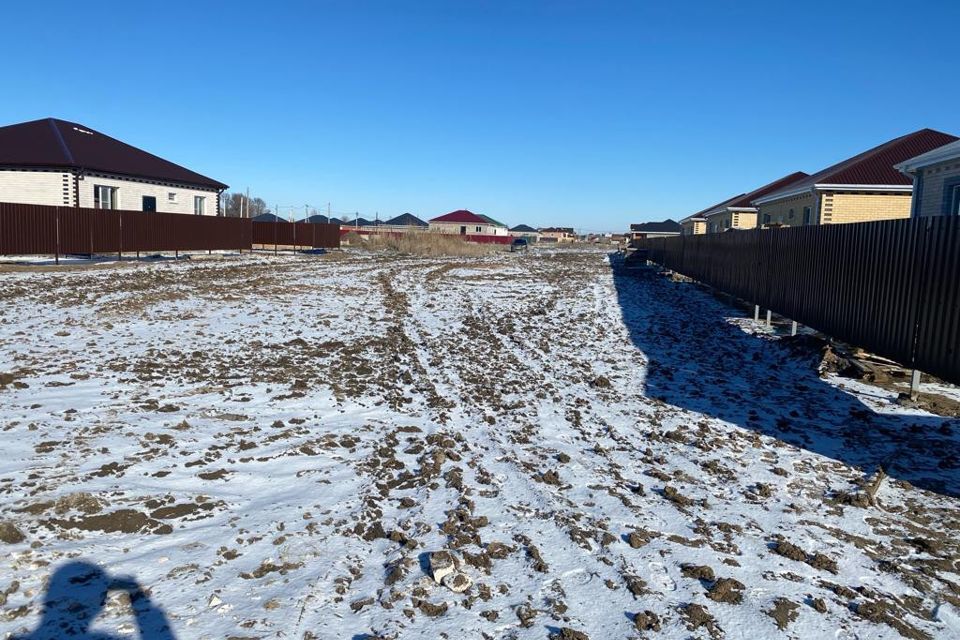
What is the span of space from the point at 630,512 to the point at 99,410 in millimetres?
4472

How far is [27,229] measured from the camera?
18.7 m

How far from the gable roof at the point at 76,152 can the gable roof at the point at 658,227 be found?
249 feet

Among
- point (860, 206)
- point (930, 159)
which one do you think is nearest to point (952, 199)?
point (930, 159)

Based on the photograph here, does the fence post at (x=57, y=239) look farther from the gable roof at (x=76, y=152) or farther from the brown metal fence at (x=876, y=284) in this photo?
the brown metal fence at (x=876, y=284)

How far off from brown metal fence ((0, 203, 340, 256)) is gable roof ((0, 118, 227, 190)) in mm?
4457

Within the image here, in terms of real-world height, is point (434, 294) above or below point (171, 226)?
below

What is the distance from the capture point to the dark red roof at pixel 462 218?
4023 inches

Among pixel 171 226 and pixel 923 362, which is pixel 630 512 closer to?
pixel 923 362

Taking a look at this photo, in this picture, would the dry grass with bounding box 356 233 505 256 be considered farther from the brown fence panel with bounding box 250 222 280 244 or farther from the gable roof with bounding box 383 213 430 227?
the gable roof with bounding box 383 213 430 227

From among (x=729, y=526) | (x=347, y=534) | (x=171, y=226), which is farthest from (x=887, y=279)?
(x=171, y=226)

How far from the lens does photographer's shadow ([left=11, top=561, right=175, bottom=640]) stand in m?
2.66

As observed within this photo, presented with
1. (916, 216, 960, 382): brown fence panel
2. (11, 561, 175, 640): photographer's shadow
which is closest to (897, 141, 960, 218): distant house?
(916, 216, 960, 382): brown fence panel

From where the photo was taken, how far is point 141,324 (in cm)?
974

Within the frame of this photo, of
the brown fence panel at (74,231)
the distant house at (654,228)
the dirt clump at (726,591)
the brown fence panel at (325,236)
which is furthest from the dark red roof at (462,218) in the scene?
the dirt clump at (726,591)
